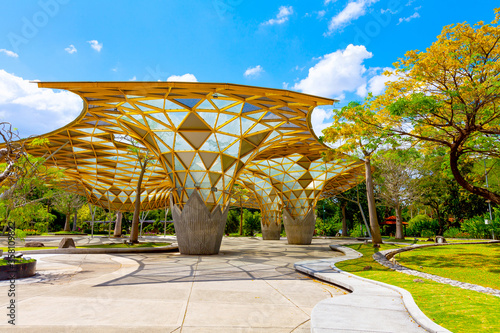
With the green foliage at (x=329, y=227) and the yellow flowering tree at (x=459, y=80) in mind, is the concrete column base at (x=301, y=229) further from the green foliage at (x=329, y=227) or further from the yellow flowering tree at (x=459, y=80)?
the green foliage at (x=329, y=227)

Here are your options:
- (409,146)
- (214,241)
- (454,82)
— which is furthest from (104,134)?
(454,82)

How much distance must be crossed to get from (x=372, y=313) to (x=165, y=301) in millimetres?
5005

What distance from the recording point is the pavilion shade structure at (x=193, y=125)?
54.3 ft

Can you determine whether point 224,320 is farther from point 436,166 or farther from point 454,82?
point 436,166

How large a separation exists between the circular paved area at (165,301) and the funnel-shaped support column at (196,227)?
8736 mm

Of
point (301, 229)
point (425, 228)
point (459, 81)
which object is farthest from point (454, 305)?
point (425, 228)

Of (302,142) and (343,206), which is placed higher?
(302,142)

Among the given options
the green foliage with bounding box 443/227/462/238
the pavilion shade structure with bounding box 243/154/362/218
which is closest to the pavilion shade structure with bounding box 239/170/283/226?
the pavilion shade structure with bounding box 243/154/362/218

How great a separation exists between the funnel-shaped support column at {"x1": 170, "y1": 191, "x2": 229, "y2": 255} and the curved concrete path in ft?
46.2

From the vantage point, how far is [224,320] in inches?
249

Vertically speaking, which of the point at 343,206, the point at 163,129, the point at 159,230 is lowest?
the point at 159,230

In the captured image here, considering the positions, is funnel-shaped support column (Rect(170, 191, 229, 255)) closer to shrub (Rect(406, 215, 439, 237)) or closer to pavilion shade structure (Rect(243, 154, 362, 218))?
pavilion shade structure (Rect(243, 154, 362, 218))

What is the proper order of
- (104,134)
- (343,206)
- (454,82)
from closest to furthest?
1. (454,82)
2. (104,134)
3. (343,206)

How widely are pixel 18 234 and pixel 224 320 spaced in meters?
9.68
